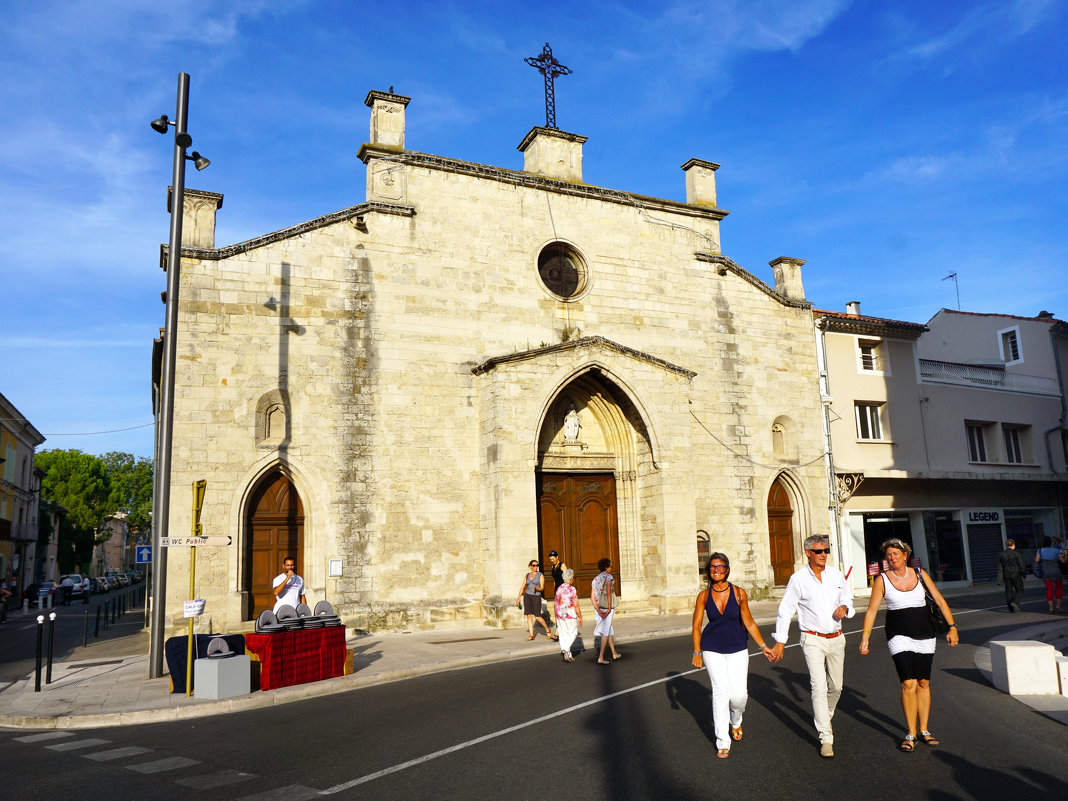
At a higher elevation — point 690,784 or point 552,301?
point 552,301

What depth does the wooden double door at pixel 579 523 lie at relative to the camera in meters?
18.4

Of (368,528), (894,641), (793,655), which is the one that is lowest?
(793,655)

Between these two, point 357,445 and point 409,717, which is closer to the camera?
point 409,717

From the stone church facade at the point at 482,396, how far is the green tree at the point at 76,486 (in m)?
53.3

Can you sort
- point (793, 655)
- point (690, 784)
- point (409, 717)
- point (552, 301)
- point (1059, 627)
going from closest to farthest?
point (690, 784) < point (409, 717) < point (793, 655) < point (1059, 627) < point (552, 301)

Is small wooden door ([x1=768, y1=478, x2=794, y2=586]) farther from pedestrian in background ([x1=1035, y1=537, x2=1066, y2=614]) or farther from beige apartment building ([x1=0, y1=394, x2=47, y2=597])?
beige apartment building ([x1=0, y1=394, x2=47, y2=597])

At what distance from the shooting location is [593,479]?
63.2 ft

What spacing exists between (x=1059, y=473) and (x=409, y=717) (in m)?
26.7

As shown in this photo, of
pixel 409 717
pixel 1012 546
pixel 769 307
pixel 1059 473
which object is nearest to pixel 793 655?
pixel 409 717

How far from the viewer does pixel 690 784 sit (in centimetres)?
533

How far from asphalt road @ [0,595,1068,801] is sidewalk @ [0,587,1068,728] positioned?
0.47 meters

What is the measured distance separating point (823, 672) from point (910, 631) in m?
0.77

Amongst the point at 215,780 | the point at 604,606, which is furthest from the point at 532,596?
the point at 215,780

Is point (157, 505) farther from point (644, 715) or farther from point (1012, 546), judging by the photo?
point (1012, 546)
